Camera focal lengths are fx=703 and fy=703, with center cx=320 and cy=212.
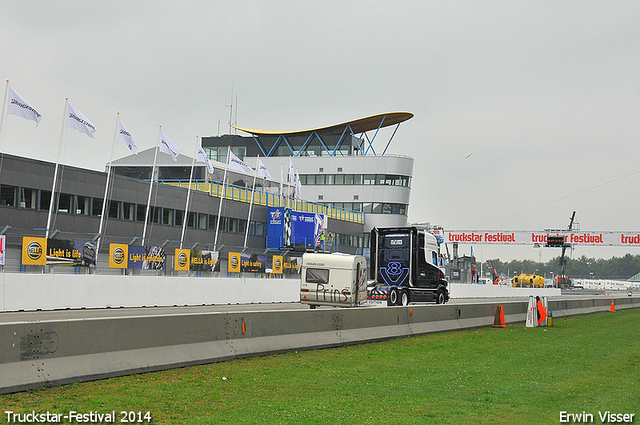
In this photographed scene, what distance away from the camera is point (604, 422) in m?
7.42

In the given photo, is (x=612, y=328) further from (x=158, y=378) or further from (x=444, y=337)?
(x=158, y=378)

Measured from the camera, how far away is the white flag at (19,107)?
31413mm

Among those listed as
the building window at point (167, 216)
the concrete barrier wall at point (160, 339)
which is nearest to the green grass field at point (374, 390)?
the concrete barrier wall at point (160, 339)

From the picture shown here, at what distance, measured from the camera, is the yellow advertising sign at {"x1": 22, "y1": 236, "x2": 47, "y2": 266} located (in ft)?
111

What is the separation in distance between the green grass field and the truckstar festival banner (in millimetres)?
68759

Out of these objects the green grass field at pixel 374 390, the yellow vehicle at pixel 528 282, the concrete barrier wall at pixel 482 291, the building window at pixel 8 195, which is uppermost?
the building window at pixel 8 195

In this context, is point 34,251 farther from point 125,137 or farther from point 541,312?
point 541,312

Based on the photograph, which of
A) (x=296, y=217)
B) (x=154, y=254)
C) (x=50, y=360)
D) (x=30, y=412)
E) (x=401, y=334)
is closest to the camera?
(x=30, y=412)

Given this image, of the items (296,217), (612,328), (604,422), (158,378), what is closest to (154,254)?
(296,217)

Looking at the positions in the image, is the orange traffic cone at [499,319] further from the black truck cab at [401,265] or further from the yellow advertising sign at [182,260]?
the yellow advertising sign at [182,260]

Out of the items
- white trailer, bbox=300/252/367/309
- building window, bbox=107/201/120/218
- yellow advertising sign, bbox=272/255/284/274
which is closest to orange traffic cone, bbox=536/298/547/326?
white trailer, bbox=300/252/367/309

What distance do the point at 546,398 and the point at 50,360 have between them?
249 inches

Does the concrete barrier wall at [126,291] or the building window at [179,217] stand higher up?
the building window at [179,217]

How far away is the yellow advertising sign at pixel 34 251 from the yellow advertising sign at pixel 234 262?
16.0 metres
